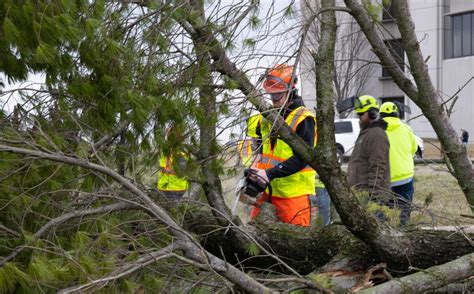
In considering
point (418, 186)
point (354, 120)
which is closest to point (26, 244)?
point (418, 186)

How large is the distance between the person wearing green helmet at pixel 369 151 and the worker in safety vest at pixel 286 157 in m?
1.00

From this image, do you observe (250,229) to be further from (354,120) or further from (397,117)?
(354,120)

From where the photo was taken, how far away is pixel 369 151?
653cm

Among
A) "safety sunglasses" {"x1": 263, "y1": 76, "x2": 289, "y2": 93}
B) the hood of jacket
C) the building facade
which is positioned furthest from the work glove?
the building facade

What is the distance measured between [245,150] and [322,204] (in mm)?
1539

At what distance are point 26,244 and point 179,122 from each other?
41.5 inches

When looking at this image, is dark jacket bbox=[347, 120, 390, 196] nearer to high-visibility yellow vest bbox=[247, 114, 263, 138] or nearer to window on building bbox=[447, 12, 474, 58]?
high-visibility yellow vest bbox=[247, 114, 263, 138]

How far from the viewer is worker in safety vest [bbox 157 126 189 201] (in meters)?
4.29

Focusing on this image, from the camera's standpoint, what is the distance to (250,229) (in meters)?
4.98

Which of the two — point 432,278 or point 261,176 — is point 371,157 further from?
point 432,278

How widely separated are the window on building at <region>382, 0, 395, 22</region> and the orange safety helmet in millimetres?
1357

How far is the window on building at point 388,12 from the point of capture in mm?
5286

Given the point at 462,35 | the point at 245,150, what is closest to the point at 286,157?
the point at 245,150

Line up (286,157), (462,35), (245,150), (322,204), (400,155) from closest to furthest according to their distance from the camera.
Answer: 1. (245,150)
2. (286,157)
3. (322,204)
4. (400,155)
5. (462,35)
